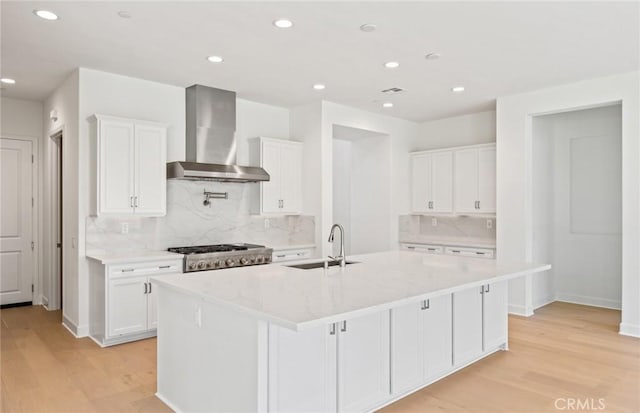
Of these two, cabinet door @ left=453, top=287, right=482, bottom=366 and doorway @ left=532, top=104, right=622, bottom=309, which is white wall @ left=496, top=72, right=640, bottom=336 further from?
cabinet door @ left=453, top=287, right=482, bottom=366


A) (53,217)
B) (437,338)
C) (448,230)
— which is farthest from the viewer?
(448,230)

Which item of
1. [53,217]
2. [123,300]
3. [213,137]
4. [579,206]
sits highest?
[213,137]

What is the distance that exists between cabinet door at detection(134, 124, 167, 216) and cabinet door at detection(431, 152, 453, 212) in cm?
395

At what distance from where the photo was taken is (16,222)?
233 inches

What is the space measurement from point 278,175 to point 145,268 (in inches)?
85.2

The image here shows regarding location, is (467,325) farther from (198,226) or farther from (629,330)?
(198,226)

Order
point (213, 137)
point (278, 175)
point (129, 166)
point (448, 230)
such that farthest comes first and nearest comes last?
point (448, 230) < point (278, 175) < point (213, 137) < point (129, 166)

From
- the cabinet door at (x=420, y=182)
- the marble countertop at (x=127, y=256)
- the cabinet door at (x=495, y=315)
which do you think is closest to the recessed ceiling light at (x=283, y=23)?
the marble countertop at (x=127, y=256)

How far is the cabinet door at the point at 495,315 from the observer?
3822 millimetres

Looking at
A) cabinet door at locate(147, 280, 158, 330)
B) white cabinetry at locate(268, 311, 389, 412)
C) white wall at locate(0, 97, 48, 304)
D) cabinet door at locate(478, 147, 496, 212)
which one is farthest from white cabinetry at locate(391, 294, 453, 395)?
white wall at locate(0, 97, 48, 304)

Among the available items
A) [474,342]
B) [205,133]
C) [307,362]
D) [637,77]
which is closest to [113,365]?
[307,362]

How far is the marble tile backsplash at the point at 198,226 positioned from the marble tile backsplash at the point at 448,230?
73.1 inches

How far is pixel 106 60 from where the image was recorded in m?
4.23

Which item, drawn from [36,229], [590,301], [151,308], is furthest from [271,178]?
[590,301]
